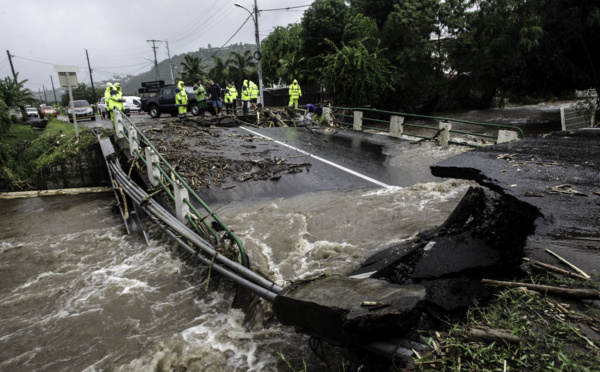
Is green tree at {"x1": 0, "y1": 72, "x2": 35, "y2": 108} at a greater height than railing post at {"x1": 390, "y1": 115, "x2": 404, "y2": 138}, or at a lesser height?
greater

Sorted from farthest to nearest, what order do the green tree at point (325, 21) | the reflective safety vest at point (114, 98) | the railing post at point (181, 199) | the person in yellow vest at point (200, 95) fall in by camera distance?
the green tree at point (325, 21) < the person in yellow vest at point (200, 95) < the reflective safety vest at point (114, 98) < the railing post at point (181, 199)

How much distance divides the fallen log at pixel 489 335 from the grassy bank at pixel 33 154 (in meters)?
13.3

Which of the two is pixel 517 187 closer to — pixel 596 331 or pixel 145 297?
pixel 596 331

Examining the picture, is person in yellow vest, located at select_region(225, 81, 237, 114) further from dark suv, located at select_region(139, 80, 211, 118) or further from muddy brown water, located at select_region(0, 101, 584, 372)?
muddy brown water, located at select_region(0, 101, 584, 372)

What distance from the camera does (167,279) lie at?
5.51 meters

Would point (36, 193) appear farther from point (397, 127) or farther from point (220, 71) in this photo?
point (220, 71)

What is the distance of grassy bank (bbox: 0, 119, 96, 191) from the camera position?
1191cm

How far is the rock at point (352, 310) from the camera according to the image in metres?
2.48

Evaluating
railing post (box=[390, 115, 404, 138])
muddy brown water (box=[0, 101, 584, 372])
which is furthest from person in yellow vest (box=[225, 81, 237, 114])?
muddy brown water (box=[0, 101, 584, 372])

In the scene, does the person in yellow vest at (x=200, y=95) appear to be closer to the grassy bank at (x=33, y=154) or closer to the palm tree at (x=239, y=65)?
the grassy bank at (x=33, y=154)

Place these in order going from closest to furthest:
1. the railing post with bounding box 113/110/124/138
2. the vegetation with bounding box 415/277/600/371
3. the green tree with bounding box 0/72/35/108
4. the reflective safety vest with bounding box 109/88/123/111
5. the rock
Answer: the vegetation with bounding box 415/277/600/371, the rock, the railing post with bounding box 113/110/124/138, the reflective safety vest with bounding box 109/88/123/111, the green tree with bounding box 0/72/35/108

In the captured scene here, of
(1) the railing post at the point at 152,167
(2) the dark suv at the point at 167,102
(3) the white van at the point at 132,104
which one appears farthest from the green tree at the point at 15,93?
(1) the railing post at the point at 152,167

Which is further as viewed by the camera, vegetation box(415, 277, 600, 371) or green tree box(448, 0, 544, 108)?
green tree box(448, 0, 544, 108)

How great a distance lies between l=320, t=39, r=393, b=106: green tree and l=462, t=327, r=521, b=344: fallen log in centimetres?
1787
